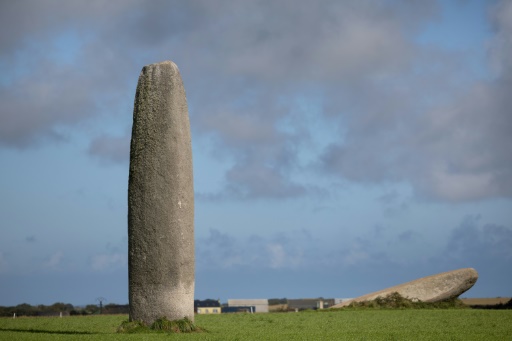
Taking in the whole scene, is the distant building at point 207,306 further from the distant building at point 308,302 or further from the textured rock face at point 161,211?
the textured rock face at point 161,211

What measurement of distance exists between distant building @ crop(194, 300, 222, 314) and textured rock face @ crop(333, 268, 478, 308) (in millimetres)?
6726

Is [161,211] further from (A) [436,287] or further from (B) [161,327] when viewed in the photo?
(A) [436,287]

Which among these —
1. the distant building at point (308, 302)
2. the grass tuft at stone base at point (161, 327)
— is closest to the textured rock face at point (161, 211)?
the grass tuft at stone base at point (161, 327)

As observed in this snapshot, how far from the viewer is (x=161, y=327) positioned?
51.9 feet

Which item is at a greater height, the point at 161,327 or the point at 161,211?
the point at 161,211

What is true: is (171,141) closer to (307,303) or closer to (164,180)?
(164,180)

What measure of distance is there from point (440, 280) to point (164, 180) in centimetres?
2166

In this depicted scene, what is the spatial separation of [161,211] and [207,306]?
21.2 metres

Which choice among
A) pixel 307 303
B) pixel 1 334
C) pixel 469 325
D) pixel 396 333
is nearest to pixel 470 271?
pixel 307 303

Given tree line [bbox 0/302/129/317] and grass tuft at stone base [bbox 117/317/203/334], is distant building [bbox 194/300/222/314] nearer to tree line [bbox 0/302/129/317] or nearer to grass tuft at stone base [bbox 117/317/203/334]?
tree line [bbox 0/302/129/317]

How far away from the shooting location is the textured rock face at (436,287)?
33.0 metres

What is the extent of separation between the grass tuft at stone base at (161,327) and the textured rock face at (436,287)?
18097 millimetres

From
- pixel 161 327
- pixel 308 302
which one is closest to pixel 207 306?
pixel 308 302


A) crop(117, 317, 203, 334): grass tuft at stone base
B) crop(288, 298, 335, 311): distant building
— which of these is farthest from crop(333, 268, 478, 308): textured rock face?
crop(117, 317, 203, 334): grass tuft at stone base
